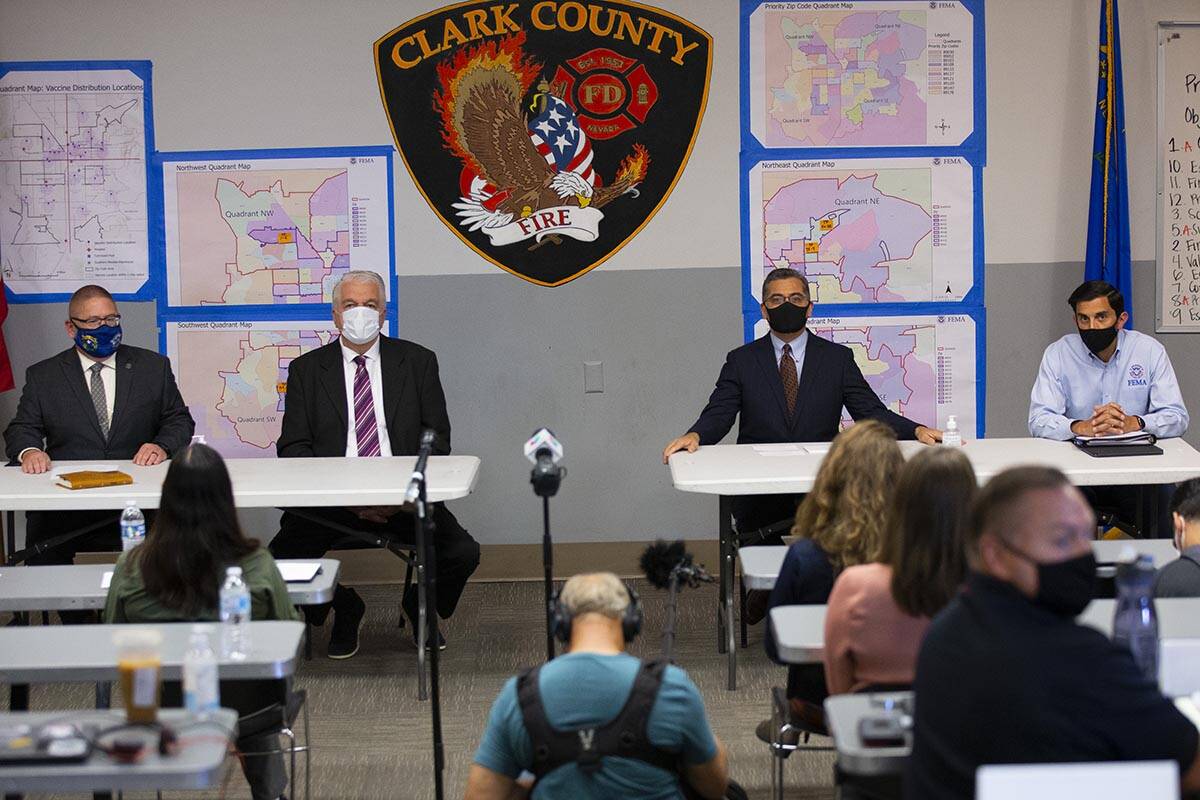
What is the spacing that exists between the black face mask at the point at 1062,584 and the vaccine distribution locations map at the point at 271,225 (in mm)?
4582

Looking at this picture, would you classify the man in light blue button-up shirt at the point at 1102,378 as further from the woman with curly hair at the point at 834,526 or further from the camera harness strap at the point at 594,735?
the camera harness strap at the point at 594,735

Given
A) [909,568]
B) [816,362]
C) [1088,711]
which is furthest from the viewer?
[816,362]

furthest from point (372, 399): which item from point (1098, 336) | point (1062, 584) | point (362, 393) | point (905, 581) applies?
point (1062, 584)

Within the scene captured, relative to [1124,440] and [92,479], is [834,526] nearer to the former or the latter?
[1124,440]

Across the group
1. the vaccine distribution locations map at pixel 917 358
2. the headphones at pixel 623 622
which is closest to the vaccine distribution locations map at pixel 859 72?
the vaccine distribution locations map at pixel 917 358

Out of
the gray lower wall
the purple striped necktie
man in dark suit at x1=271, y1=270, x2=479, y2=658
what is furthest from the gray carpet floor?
the purple striped necktie

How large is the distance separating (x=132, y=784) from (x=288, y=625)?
894mm

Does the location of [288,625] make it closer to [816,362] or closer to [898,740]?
[898,740]

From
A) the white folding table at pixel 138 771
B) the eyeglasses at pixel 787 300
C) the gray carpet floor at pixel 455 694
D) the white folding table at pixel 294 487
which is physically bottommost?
the gray carpet floor at pixel 455 694

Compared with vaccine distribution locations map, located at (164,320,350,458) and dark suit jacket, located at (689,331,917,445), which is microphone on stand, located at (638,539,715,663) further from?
vaccine distribution locations map, located at (164,320,350,458)

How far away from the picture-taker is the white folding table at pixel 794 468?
4723 mm

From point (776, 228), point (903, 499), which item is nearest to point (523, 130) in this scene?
point (776, 228)

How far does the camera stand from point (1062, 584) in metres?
2.13

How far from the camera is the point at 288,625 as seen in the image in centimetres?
334
